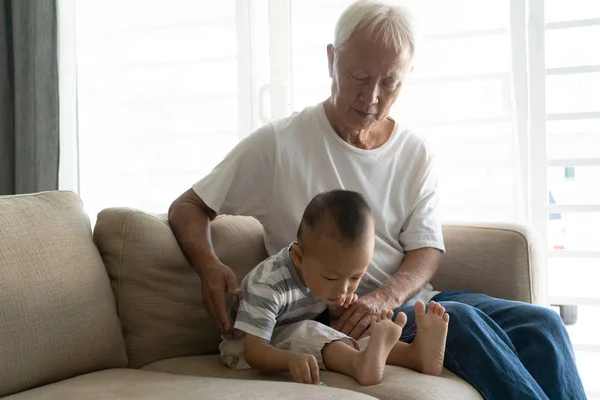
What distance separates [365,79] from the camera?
1920mm

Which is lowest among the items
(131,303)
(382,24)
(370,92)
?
(131,303)

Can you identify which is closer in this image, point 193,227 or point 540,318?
point 540,318

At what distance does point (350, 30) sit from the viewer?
1.92 meters

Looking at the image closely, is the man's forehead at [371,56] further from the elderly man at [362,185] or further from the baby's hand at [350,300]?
the baby's hand at [350,300]

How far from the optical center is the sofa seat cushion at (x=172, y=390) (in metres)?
1.41

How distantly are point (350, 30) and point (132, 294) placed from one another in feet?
2.79

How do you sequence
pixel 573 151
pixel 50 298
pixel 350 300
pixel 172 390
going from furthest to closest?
pixel 573 151
pixel 350 300
pixel 50 298
pixel 172 390

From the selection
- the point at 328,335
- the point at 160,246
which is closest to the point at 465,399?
the point at 328,335

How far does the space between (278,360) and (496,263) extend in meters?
0.76

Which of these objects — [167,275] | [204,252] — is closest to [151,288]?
[167,275]

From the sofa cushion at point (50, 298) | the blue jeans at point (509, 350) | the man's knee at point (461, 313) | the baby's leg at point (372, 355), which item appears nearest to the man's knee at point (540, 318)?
the blue jeans at point (509, 350)

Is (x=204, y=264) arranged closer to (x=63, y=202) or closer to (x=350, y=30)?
(x=63, y=202)

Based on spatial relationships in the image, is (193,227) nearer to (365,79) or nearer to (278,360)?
(278,360)

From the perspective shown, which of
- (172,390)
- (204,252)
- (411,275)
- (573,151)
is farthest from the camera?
(573,151)
